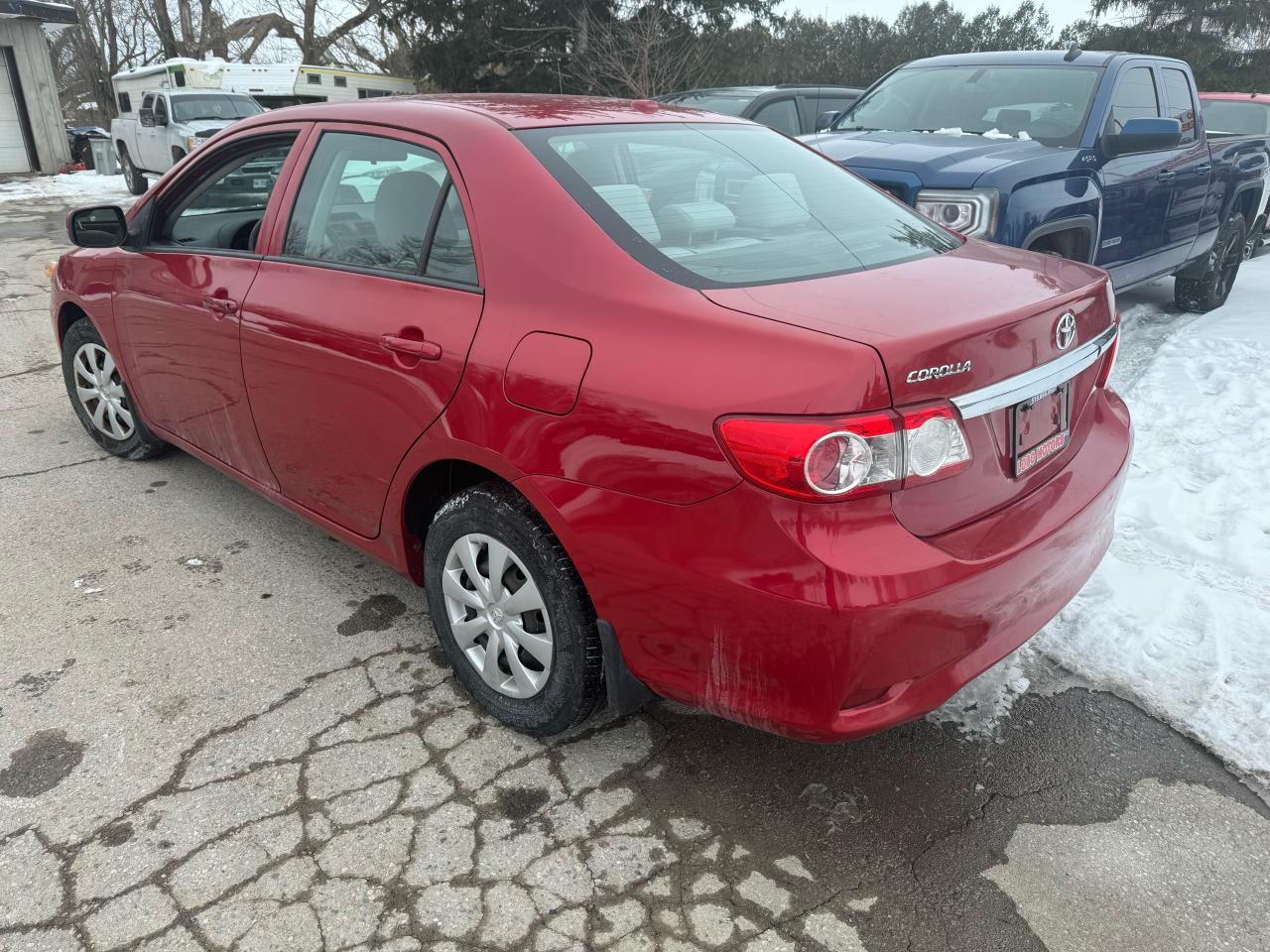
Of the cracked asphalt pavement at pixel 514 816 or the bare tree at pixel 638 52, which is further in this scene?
the bare tree at pixel 638 52

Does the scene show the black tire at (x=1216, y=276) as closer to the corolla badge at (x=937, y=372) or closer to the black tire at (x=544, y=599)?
the corolla badge at (x=937, y=372)

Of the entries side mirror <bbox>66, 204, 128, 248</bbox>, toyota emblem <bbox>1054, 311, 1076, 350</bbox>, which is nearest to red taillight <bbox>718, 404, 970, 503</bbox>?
toyota emblem <bbox>1054, 311, 1076, 350</bbox>

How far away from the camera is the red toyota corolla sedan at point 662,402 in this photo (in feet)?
6.22

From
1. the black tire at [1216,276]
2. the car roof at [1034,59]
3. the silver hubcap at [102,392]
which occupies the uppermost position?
the car roof at [1034,59]

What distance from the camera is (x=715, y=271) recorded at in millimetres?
2248

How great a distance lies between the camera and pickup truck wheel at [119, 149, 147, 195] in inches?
682

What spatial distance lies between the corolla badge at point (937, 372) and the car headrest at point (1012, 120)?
4312 mm

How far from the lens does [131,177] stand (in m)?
17.5

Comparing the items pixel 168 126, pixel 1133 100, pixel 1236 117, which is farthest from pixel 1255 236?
pixel 168 126

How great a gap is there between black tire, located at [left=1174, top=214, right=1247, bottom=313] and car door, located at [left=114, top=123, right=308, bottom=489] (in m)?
6.96

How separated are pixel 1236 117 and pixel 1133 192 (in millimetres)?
7006

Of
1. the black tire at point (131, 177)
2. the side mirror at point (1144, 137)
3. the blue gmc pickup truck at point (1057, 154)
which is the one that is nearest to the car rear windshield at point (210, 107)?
the black tire at point (131, 177)

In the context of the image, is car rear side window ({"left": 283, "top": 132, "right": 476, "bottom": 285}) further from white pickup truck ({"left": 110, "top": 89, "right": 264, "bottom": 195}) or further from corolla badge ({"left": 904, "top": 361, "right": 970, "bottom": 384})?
white pickup truck ({"left": 110, "top": 89, "right": 264, "bottom": 195})

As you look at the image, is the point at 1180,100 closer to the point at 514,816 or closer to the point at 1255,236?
the point at 1255,236
